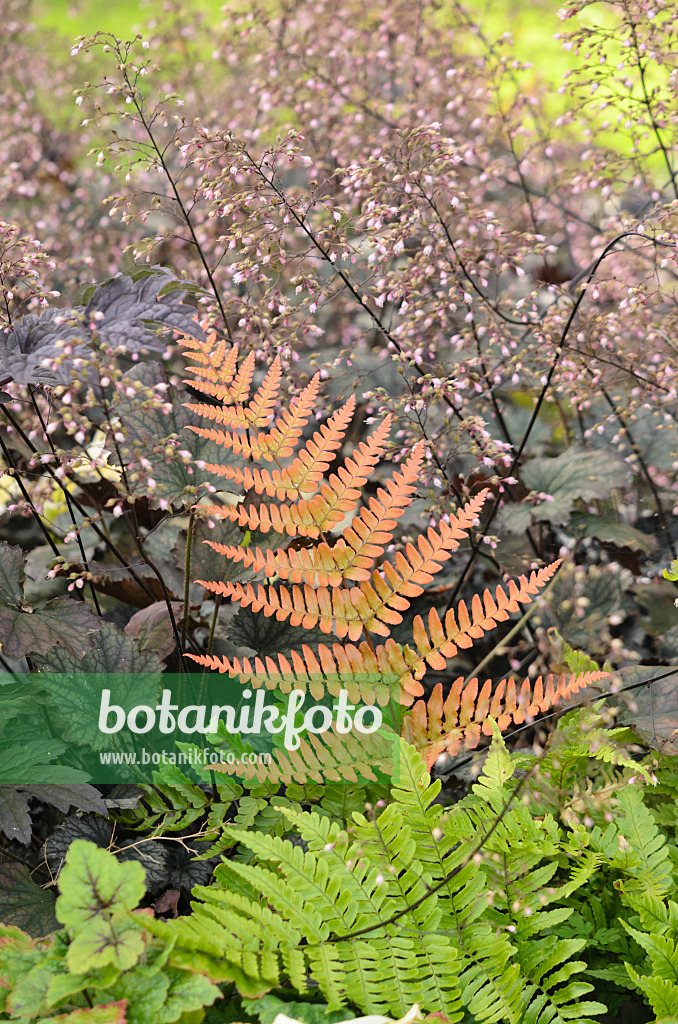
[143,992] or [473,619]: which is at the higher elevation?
[473,619]

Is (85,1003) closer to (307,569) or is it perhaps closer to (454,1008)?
(454,1008)

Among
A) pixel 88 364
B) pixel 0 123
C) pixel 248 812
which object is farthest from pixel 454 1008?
pixel 0 123

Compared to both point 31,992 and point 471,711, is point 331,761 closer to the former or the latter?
point 471,711

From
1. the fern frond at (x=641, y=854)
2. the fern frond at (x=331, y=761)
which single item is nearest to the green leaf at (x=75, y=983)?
the fern frond at (x=331, y=761)

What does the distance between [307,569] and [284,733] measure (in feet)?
0.91

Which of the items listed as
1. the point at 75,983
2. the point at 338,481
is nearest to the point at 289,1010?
the point at 75,983

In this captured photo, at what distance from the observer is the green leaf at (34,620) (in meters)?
1.02

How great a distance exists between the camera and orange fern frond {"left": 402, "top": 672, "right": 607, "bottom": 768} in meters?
0.88

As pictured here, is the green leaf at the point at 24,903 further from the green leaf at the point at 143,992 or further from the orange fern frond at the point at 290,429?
the orange fern frond at the point at 290,429

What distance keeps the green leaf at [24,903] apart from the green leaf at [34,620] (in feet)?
0.91

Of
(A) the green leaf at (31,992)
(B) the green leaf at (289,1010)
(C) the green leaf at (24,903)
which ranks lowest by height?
(C) the green leaf at (24,903)

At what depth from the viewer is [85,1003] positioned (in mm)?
770

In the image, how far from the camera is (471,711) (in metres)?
0.96

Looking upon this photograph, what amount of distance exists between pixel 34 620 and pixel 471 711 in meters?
0.60
